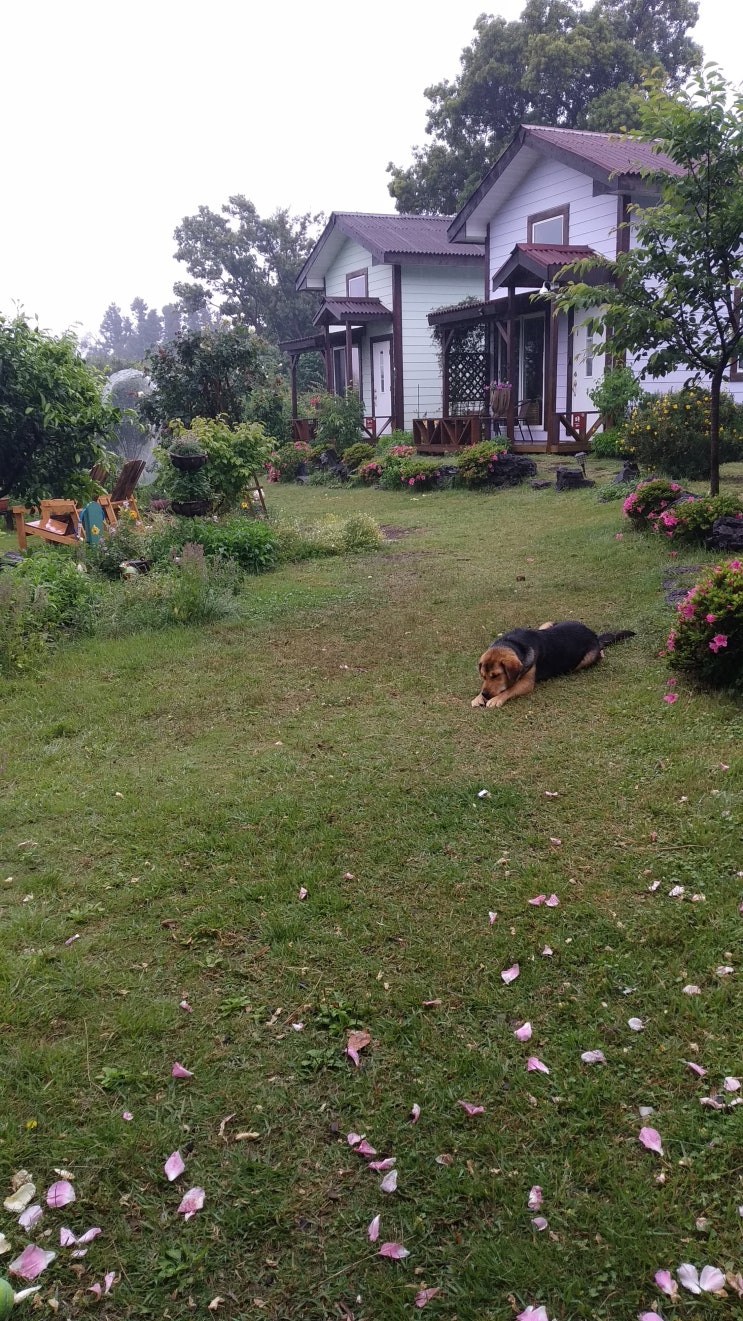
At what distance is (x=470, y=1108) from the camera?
230cm

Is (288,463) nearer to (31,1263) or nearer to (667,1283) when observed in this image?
(31,1263)

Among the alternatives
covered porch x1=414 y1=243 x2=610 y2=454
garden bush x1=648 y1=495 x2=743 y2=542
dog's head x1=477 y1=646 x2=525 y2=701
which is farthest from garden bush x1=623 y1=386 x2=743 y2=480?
dog's head x1=477 y1=646 x2=525 y2=701

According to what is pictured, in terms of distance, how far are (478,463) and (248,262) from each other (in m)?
34.9

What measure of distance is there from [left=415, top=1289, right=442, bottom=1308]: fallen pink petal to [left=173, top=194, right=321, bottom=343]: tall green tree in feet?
150

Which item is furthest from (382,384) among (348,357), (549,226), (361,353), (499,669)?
(499,669)

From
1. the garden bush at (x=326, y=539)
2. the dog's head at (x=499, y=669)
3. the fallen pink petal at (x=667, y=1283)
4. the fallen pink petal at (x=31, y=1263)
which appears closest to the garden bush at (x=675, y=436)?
the garden bush at (x=326, y=539)

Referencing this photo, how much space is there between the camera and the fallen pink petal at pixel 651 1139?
2133mm

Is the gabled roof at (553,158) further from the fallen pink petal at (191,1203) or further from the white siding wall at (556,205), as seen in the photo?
the fallen pink petal at (191,1203)

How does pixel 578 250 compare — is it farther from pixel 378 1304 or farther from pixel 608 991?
pixel 378 1304

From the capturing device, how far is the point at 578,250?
51.4ft

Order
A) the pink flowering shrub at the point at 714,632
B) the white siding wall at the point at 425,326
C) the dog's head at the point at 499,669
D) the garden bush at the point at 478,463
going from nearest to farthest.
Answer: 1. the pink flowering shrub at the point at 714,632
2. the dog's head at the point at 499,669
3. the garden bush at the point at 478,463
4. the white siding wall at the point at 425,326

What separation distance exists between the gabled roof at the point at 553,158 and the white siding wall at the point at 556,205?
26 centimetres

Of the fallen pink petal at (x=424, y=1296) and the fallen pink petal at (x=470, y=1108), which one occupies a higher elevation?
the fallen pink petal at (x=470, y=1108)

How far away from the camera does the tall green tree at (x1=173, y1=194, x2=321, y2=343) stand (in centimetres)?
4325
